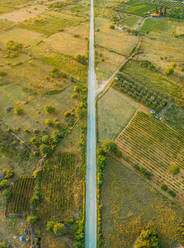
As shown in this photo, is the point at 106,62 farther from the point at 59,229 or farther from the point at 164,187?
the point at 59,229

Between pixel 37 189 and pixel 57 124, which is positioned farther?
pixel 57 124

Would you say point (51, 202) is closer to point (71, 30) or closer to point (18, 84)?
point (18, 84)

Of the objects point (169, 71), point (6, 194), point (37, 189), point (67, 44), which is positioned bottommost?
point (6, 194)

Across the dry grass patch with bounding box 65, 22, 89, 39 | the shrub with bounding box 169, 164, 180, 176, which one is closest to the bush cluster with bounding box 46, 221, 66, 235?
the shrub with bounding box 169, 164, 180, 176

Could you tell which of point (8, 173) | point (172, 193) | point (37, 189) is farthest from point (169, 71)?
point (8, 173)

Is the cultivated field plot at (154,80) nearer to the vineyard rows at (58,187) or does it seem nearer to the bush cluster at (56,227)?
the vineyard rows at (58,187)

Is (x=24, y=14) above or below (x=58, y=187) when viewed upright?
above

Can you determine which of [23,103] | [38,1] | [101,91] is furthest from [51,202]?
[38,1]

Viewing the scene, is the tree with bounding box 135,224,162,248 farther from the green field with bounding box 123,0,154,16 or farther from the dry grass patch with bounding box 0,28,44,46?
the green field with bounding box 123,0,154,16
